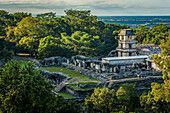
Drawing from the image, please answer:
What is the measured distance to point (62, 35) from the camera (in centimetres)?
6081

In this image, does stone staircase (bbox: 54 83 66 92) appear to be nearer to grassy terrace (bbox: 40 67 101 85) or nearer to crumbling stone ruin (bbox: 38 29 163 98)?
crumbling stone ruin (bbox: 38 29 163 98)

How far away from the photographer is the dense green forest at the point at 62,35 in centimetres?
5675

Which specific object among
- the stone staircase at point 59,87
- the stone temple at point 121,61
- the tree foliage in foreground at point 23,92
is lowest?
the stone staircase at point 59,87

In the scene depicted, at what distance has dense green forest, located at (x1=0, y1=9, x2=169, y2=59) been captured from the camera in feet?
186

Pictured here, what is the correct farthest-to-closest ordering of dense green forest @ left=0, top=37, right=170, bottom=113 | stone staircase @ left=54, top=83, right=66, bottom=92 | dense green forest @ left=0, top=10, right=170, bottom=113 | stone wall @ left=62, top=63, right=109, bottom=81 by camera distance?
stone wall @ left=62, top=63, right=109, bottom=81, stone staircase @ left=54, top=83, right=66, bottom=92, dense green forest @ left=0, top=10, right=170, bottom=113, dense green forest @ left=0, top=37, right=170, bottom=113

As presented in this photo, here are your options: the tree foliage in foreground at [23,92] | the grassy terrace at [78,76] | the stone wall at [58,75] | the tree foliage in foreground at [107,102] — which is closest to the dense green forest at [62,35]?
the grassy terrace at [78,76]

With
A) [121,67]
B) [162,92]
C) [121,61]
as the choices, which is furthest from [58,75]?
[162,92]

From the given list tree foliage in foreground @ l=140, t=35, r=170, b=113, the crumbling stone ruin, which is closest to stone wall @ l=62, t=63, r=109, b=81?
the crumbling stone ruin

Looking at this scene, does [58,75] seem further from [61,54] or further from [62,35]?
[62,35]

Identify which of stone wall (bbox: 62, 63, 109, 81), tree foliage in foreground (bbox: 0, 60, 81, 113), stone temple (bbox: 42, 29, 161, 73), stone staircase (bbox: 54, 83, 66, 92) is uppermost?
tree foliage in foreground (bbox: 0, 60, 81, 113)

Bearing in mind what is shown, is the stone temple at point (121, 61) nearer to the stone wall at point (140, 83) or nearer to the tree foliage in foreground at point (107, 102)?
the stone wall at point (140, 83)

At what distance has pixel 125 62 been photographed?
42.4 m

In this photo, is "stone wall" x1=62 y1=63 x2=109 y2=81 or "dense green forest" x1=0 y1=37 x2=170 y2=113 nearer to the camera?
"dense green forest" x1=0 y1=37 x2=170 y2=113

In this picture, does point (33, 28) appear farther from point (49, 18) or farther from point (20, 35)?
point (49, 18)
